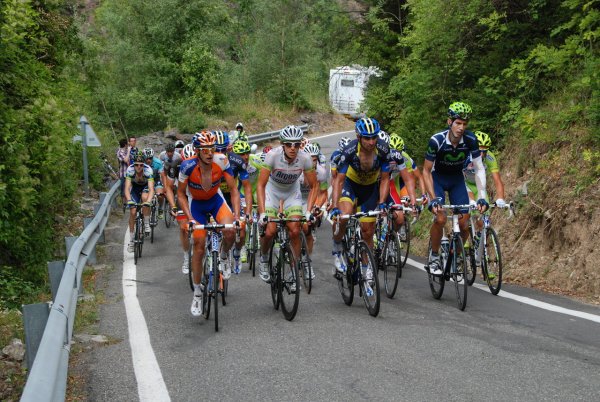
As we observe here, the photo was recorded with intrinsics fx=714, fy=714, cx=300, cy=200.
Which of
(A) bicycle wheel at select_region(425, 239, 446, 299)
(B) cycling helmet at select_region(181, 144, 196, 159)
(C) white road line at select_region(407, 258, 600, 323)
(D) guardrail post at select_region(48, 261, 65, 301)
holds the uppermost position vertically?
(B) cycling helmet at select_region(181, 144, 196, 159)

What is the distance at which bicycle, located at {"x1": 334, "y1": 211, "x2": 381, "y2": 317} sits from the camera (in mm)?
8328

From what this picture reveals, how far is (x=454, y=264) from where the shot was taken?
8.69 meters

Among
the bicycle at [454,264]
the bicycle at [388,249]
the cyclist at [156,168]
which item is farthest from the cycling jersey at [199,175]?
the cyclist at [156,168]

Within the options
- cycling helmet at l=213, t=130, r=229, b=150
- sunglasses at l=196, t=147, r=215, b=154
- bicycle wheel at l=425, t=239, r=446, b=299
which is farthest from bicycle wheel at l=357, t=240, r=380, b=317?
cycling helmet at l=213, t=130, r=229, b=150

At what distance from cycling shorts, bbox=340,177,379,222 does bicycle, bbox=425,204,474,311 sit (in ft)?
3.68

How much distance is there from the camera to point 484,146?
10.2 meters

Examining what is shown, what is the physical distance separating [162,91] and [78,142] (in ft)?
63.4

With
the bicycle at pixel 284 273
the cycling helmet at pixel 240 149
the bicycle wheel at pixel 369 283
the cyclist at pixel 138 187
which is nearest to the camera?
the bicycle wheel at pixel 369 283

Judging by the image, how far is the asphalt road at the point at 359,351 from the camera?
569 cm

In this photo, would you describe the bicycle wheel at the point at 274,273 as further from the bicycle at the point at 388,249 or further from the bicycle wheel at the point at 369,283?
the bicycle at the point at 388,249

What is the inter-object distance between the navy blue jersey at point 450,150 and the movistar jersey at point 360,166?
751mm

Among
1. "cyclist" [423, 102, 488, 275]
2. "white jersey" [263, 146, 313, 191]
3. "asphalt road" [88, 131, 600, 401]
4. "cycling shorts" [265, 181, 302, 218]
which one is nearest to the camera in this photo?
"asphalt road" [88, 131, 600, 401]

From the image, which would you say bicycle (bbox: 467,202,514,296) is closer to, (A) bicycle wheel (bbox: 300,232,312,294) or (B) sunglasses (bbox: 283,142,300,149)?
(A) bicycle wheel (bbox: 300,232,312,294)

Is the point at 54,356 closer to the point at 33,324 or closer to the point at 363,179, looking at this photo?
the point at 33,324
